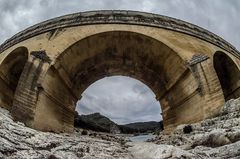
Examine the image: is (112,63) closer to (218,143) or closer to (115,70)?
(115,70)

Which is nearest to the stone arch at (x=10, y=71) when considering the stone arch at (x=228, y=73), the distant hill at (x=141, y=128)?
the stone arch at (x=228, y=73)

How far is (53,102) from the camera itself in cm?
1299

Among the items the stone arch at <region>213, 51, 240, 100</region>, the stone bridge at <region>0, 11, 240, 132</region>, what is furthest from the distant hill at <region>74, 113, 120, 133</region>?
the stone arch at <region>213, 51, 240, 100</region>

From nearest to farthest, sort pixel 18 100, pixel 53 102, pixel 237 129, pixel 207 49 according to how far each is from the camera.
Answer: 1. pixel 237 129
2. pixel 18 100
3. pixel 53 102
4. pixel 207 49

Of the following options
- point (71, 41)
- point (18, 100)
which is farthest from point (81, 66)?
point (18, 100)

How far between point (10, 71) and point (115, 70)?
6.22 meters

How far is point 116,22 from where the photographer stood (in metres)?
14.1

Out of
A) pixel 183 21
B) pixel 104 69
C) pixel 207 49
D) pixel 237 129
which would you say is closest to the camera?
pixel 237 129

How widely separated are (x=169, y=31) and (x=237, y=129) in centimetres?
847

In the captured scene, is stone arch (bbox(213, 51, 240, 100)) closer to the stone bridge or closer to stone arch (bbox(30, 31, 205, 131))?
the stone bridge

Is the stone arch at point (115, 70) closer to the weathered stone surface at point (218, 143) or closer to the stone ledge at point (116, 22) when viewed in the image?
the stone ledge at point (116, 22)

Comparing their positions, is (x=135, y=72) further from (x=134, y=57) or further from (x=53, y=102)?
(x=53, y=102)

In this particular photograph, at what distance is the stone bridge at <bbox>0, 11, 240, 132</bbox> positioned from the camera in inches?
480

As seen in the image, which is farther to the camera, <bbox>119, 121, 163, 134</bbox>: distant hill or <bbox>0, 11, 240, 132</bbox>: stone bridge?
<bbox>119, 121, 163, 134</bbox>: distant hill
